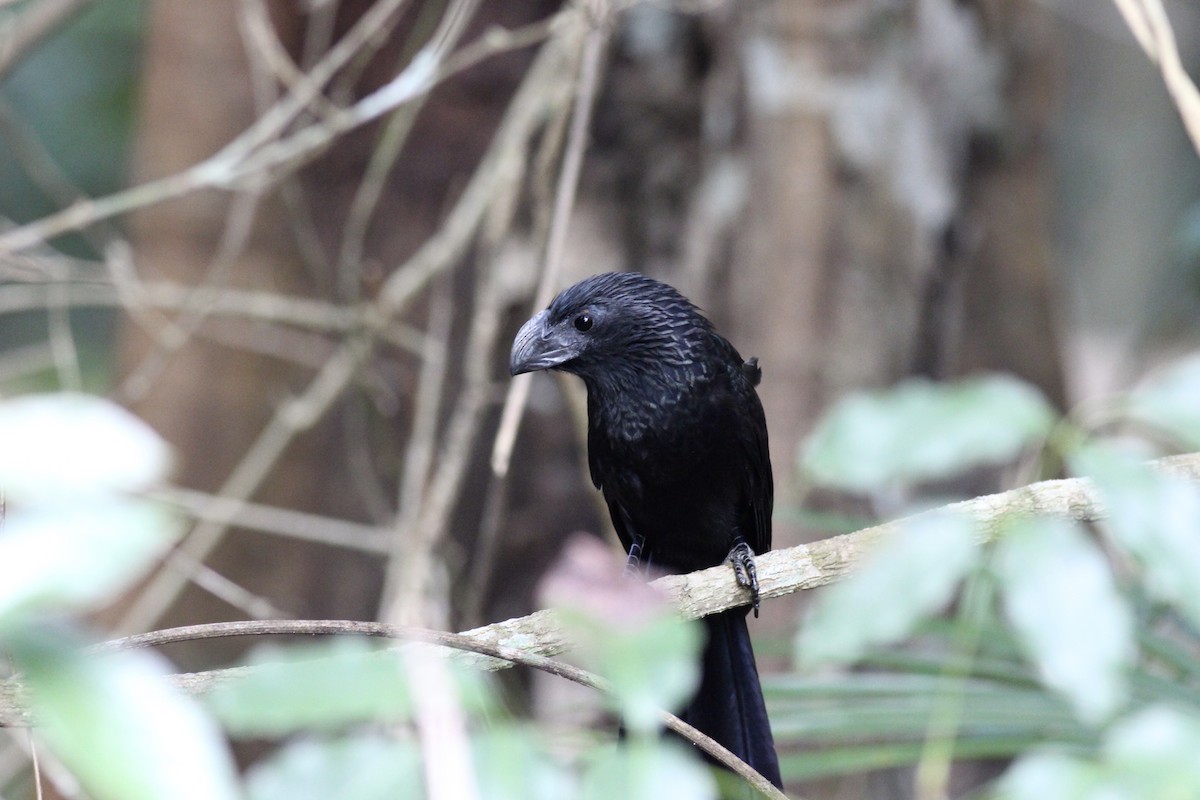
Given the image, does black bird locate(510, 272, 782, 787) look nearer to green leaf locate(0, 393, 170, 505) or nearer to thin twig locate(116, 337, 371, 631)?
thin twig locate(116, 337, 371, 631)

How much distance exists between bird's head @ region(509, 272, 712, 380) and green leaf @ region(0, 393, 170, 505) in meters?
2.08

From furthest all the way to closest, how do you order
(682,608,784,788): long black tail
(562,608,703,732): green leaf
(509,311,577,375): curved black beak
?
(509,311,577,375): curved black beak
(682,608,784,788): long black tail
(562,608,703,732): green leaf

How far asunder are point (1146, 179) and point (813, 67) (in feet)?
22.0

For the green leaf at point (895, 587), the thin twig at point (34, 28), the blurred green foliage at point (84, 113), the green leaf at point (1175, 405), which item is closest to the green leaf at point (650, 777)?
the green leaf at point (895, 587)

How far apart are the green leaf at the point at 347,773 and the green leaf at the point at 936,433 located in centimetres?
39

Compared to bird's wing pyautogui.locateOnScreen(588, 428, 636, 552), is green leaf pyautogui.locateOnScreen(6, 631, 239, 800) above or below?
below

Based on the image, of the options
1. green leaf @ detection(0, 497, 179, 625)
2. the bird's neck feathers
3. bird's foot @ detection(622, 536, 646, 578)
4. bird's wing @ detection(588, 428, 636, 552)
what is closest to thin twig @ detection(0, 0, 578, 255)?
the bird's neck feathers

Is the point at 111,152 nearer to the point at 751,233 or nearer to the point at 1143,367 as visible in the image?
the point at 751,233

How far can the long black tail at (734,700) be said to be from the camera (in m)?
2.30

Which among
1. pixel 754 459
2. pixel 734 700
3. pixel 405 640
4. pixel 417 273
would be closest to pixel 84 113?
pixel 417 273

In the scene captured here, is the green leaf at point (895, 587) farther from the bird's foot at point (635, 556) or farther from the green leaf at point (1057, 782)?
the bird's foot at point (635, 556)

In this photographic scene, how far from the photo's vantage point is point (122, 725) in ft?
1.56

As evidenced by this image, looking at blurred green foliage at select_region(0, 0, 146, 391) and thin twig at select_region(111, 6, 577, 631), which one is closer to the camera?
thin twig at select_region(111, 6, 577, 631)

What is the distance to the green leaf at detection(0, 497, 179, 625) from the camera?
0.45 meters
